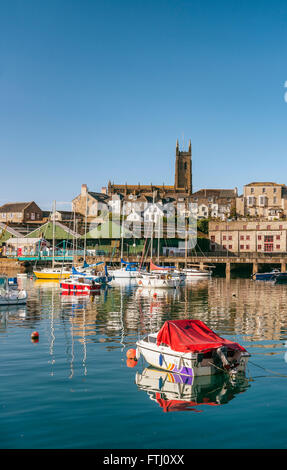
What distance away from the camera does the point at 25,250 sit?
120 meters

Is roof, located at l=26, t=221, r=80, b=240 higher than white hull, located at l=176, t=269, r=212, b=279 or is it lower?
higher

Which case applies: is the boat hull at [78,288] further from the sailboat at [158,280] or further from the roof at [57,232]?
the roof at [57,232]

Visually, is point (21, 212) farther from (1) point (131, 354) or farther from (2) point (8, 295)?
(1) point (131, 354)

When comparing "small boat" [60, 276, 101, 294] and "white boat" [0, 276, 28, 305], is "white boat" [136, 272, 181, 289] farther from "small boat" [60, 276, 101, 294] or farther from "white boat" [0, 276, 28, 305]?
"white boat" [0, 276, 28, 305]

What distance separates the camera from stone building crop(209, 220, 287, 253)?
368ft

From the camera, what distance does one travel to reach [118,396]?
745 inches

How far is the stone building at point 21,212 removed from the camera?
502 feet

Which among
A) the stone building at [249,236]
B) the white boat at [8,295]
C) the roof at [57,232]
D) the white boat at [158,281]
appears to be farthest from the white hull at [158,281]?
the roof at [57,232]

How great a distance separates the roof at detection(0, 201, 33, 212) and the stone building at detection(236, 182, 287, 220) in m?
70.9

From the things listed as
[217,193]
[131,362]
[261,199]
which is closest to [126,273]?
[131,362]

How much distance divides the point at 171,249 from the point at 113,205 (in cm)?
5491

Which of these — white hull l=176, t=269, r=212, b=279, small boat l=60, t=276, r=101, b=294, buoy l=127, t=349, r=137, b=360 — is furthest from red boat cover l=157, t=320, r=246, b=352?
white hull l=176, t=269, r=212, b=279
